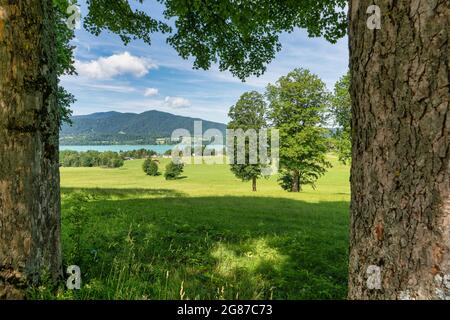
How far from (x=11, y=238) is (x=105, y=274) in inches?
55.2

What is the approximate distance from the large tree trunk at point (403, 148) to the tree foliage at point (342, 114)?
3216cm

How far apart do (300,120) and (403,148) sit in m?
33.4

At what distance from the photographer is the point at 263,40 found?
1004cm

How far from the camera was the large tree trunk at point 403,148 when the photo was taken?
2.15m

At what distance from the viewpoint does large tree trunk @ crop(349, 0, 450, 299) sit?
7.05ft

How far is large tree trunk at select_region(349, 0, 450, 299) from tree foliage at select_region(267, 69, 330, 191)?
30.1m

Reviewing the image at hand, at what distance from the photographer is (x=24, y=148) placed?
3.43m

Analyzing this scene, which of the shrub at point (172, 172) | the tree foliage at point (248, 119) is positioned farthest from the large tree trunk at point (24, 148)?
the shrub at point (172, 172)

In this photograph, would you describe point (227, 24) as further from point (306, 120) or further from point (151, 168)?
point (151, 168)

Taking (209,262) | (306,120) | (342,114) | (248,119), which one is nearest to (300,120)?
(306,120)

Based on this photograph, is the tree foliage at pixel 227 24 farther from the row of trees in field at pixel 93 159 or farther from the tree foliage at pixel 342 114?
the row of trees in field at pixel 93 159

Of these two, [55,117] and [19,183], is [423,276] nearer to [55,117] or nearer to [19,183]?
[19,183]
